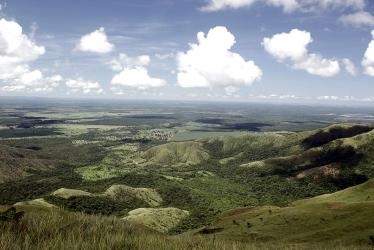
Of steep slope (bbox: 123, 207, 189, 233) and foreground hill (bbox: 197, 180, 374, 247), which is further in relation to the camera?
steep slope (bbox: 123, 207, 189, 233)

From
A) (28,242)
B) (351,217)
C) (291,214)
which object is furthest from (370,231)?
(28,242)

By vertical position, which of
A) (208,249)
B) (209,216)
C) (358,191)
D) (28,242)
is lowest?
(209,216)

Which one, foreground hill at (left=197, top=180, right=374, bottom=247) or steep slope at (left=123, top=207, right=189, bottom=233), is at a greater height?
foreground hill at (left=197, top=180, right=374, bottom=247)

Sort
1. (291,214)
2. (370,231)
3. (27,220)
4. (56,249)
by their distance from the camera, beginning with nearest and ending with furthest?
1. (56,249)
2. (27,220)
3. (370,231)
4. (291,214)

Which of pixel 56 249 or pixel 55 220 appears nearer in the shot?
pixel 56 249

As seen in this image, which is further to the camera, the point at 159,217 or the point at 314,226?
the point at 159,217

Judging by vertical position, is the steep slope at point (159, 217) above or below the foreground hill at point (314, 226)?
below

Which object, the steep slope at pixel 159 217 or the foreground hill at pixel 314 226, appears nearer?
the foreground hill at pixel 314 226

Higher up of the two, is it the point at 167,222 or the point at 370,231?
the point at 370,231

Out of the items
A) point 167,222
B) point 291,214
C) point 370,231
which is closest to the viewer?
point 370,231

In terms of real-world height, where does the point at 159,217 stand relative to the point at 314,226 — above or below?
below

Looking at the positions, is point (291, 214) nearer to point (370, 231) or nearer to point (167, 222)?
point (370, 231)
